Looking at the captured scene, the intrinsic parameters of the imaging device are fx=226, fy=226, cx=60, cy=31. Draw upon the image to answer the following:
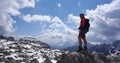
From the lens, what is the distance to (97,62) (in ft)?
72.1

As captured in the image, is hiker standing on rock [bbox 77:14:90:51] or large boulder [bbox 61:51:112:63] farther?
hiker standing on rock [bbox 77:14:90:51]

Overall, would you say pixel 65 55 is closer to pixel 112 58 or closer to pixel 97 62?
pixel 97 62

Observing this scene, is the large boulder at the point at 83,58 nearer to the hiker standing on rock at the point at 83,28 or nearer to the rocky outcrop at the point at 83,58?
the rocky outcrop at the point at 83,58

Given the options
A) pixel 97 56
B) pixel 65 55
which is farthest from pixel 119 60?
pixel 65 55

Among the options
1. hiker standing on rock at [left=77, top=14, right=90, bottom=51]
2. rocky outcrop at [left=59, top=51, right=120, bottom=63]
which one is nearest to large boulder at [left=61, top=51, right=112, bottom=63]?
rocky outcrop at [left=59, top=51, right=120, bottom=63]

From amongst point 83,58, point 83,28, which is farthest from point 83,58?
point 83,28

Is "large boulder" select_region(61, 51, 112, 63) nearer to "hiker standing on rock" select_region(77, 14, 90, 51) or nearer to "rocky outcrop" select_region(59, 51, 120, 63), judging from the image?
"rocky outcrop" select_region(59, 51, 120, 63)

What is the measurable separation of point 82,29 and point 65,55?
10.5 ft

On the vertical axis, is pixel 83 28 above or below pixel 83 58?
above

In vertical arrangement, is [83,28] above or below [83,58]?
above

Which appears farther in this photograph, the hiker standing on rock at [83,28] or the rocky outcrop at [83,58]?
the hiker standing on rock at [83,28]

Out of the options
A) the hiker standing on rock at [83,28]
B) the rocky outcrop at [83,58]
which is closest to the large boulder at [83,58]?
the rocky outcrop at [83,58]

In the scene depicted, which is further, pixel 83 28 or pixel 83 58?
pixel 83 28

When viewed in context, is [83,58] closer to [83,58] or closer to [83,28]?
[83,58]
